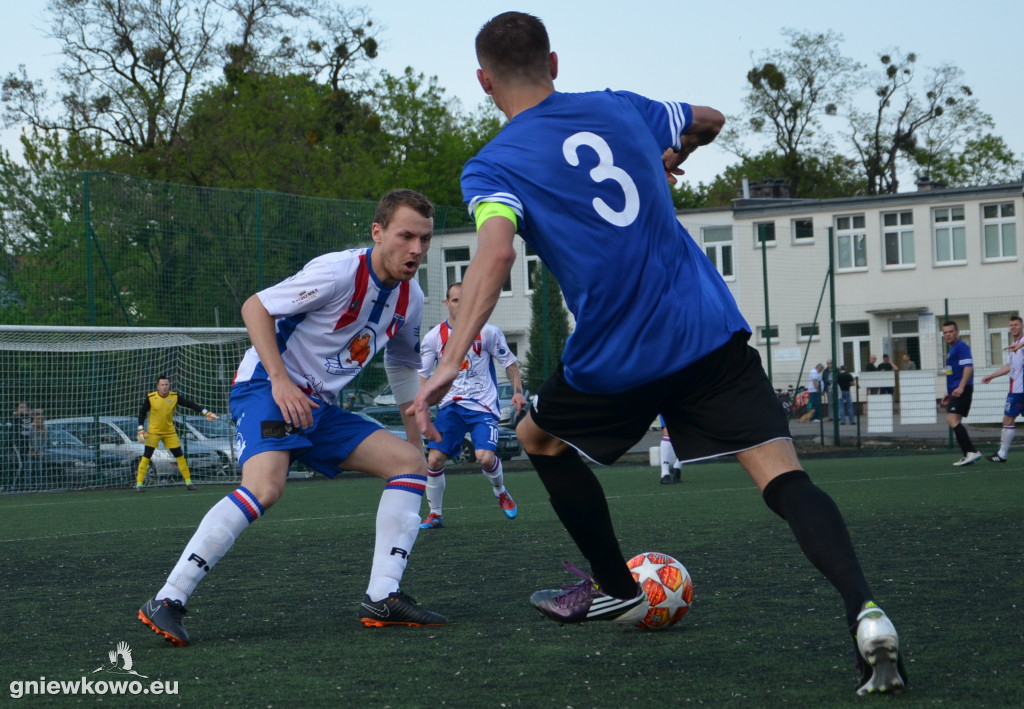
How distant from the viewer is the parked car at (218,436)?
19.5 m

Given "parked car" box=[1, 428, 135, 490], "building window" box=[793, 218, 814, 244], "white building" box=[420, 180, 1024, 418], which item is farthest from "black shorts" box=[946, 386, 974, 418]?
"building window" box=[793, 218, 814, 244]

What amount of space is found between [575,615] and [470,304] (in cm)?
141

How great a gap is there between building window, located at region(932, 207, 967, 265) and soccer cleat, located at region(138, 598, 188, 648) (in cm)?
4160

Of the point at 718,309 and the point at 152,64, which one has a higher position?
the point at 152,64

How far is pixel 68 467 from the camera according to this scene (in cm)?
1791

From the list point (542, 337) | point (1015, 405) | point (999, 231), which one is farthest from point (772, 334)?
point (999, 231)

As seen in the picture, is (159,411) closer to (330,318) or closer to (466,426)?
(466,426)

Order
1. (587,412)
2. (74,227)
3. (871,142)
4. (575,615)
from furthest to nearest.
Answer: (871,142) < (74,227) < (575,615) < (587,412)

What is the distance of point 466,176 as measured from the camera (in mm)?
3648

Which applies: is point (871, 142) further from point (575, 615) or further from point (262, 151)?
point (575, 615)

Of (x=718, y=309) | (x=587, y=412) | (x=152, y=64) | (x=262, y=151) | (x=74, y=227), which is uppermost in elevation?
(x=152, y=64)

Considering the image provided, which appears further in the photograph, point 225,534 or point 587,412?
point 225,534

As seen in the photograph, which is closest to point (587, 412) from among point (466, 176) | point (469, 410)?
point (466, 176)

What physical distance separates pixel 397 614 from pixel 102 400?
1523 centimetres
